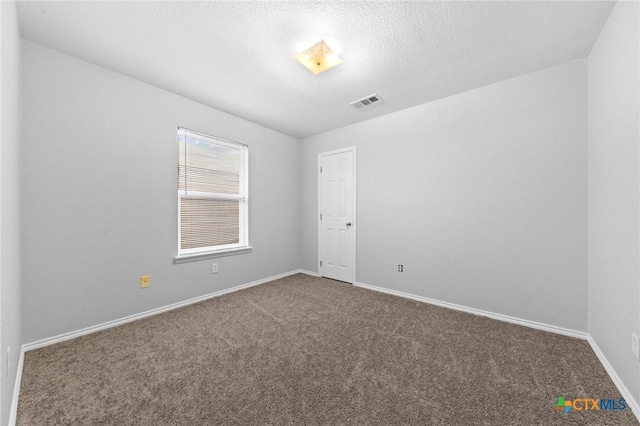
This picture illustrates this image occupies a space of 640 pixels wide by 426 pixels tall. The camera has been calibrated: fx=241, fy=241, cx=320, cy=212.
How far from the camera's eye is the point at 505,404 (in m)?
1.47

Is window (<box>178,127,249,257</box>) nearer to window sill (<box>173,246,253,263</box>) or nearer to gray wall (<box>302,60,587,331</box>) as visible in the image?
window sill (<box>173,246,253,263</box>)

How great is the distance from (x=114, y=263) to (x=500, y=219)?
4088mm

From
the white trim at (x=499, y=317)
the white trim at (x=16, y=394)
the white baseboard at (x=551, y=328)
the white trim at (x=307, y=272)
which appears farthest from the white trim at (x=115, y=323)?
the white trim at (x=499, y=317)

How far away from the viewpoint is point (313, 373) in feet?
5.70

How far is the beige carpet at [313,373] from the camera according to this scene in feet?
4.57

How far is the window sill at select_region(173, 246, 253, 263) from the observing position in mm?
2951

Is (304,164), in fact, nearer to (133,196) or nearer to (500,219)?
(133,196)

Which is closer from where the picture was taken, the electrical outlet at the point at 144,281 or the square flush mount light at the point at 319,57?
the square flush mount light at the point at 319,57

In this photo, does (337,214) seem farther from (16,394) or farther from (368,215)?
(16,394)

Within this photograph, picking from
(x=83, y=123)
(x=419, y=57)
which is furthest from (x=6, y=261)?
(x=419, y=57)

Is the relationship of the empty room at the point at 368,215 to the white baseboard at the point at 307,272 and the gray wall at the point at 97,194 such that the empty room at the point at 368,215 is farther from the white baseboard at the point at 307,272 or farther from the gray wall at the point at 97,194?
the white baseboard at the point at 307,272

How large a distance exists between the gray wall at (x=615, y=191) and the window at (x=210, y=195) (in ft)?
12.5

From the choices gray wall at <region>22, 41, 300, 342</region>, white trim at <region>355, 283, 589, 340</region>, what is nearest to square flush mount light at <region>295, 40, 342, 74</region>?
gray wall at <region>22, 41, 300, 342</region>

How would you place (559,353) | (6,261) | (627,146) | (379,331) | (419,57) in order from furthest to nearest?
(379,331) < (419,57) < (559,353) < (627,146) < (6,261)
